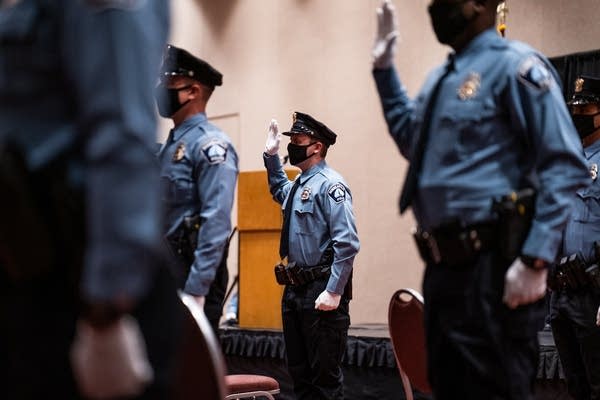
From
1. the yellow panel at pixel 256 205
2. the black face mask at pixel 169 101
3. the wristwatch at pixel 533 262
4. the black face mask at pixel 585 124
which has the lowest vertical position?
the yellow panel at pixel 256 205

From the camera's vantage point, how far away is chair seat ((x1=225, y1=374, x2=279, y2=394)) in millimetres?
4117

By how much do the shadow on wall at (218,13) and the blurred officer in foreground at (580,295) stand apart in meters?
6.49

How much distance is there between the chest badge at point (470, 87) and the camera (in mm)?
2119

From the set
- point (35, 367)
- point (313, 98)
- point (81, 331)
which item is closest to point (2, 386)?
point (35, 367)

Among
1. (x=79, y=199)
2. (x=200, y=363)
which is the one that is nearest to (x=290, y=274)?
(x=200, y=363)

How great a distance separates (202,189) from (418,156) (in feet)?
3.25

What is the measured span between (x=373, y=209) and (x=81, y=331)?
703 centimetres

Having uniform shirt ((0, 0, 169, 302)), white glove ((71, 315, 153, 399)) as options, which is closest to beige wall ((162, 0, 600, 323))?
uniform shirt ((0, 0, 169, 302))

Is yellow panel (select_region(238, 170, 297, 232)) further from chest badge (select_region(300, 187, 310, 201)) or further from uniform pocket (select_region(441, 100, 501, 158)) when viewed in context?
uniform pocket (select_region(441, 100, 501, 158))

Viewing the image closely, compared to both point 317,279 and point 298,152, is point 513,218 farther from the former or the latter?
point 298,152

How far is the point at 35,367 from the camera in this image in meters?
1.22

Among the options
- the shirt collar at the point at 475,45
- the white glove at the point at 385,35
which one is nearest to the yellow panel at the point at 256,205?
the white glove at the point at 385,35

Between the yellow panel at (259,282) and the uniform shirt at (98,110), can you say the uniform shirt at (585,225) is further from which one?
the yellow panel at (259,282)

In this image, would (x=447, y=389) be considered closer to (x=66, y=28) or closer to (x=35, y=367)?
(x=35, y=367)
